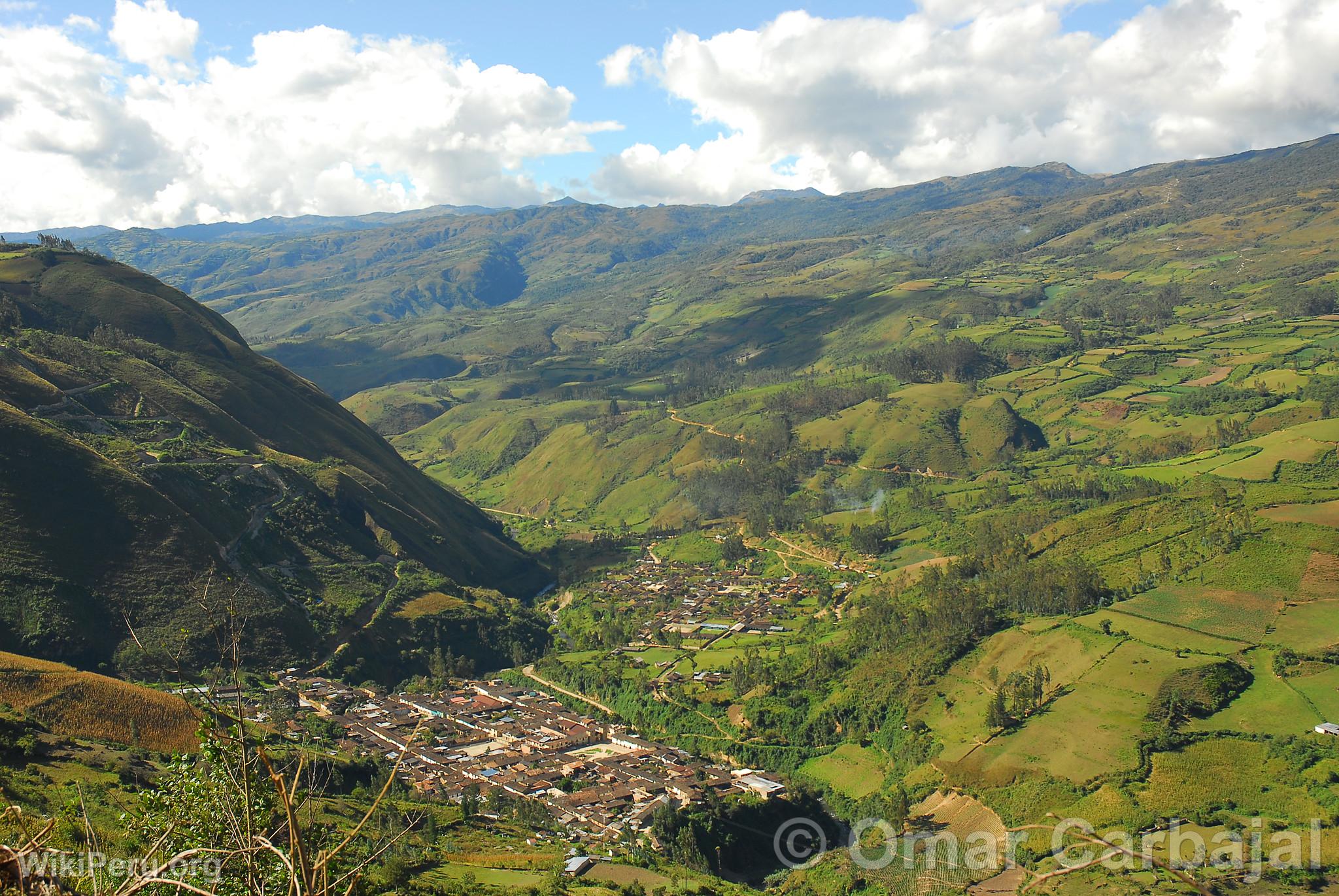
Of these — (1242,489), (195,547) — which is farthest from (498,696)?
(1242,489)

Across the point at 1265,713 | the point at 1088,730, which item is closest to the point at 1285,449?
the point at 1265,713

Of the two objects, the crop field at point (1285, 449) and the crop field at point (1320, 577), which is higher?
the crop field at point (1285, 449)

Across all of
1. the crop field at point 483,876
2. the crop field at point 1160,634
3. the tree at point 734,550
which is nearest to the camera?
the crop field at point 483,876

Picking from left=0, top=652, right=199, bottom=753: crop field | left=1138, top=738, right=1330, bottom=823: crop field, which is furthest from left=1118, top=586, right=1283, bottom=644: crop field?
left=0, top=652, right=199, bottom=753: crop field

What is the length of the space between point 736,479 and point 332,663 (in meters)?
68.7

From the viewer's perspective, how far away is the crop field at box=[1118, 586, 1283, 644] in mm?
55438

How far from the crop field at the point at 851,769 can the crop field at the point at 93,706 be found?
33.2 meters

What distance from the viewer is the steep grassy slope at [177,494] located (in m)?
60.1

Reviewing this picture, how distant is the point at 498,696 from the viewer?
216 ft

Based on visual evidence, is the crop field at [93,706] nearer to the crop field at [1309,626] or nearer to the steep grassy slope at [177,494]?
the steep grassy slope at [177,494]

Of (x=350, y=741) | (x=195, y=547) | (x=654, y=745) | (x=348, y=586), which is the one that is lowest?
(x=654, y=745)

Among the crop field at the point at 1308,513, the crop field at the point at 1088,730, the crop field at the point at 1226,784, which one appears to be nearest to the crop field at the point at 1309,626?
the crop field at the point at 1088,730

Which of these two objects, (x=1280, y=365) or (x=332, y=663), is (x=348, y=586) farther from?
(x=1280, y=365)

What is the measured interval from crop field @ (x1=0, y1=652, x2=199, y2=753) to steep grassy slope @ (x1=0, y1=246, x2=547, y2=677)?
7.01 metres
